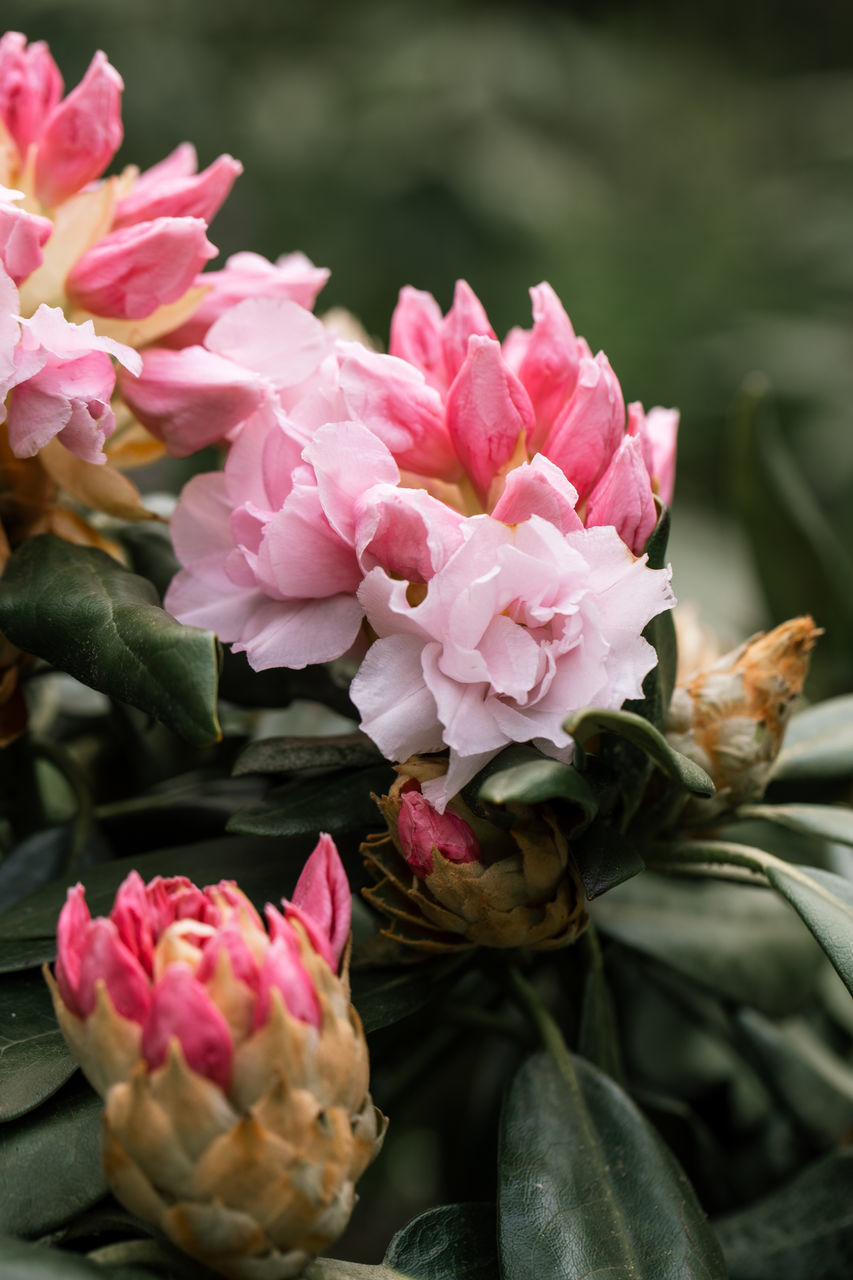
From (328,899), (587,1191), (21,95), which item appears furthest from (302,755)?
(21,95)

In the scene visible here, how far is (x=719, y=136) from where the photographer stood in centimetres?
344

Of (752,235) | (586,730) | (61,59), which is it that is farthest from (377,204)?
(586,730)

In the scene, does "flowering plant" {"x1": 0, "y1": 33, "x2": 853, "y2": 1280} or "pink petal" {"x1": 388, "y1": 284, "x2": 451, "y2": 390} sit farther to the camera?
"pink petal" {"x1": 388, "y1": 284, "x2": 451, "y2": 390}

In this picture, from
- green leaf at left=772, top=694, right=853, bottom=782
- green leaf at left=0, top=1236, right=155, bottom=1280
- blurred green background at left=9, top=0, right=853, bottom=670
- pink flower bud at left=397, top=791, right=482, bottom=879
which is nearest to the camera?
green leaf at left=0, top=1236, right=155, bottom=1280

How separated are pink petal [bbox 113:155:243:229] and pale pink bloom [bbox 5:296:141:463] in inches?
3.7

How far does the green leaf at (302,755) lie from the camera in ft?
1.64

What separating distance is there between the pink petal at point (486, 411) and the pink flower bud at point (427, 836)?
0.14 meters

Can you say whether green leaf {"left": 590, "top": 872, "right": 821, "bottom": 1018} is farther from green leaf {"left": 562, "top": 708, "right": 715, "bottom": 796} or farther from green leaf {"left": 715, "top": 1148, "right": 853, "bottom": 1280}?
green leaf {"left": 562, "top": 708, "right": 715, "bottom": 796}

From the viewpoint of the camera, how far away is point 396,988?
50 cm

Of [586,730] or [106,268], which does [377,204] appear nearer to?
[106,268]

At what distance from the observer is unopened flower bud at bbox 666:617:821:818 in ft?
1.65

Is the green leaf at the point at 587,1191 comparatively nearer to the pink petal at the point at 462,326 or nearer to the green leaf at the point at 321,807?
the green leaf at the point at 321,807

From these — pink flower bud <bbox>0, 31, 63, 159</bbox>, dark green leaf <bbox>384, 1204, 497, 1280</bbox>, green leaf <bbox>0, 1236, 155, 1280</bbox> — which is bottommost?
dark green leaf <bbox>384, 1204, 497, 1280</bbox>

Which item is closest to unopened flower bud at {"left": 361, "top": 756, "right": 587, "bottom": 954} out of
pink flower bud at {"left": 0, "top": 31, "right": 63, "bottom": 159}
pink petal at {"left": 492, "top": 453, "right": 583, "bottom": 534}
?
pink petal at {"left": 492, "top": 453, "right": 583, "bottom": 534}
